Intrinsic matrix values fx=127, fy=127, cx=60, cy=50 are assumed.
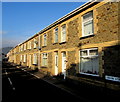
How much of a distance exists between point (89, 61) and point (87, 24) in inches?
106

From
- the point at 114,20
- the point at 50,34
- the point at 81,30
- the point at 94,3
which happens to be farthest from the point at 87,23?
the point at 50,34

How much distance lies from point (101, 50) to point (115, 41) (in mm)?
1066

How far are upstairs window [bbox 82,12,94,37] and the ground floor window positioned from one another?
1305mm

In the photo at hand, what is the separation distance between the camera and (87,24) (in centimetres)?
927

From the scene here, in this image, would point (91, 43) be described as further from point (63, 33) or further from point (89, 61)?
point (63, 33)

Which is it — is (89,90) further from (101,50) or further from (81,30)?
(81,30)

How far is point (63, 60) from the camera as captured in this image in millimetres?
12414

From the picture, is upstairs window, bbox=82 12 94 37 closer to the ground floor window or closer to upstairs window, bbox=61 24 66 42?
the ground floor window

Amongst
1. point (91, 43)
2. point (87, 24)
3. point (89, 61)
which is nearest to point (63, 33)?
point (87, 24)

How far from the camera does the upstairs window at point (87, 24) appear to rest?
893 cm

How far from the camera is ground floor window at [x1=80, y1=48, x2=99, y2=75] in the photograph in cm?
828

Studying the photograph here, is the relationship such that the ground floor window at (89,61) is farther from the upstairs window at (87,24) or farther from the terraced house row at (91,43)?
the upstairs window at (87,24)

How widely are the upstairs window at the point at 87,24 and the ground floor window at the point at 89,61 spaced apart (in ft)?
4.28

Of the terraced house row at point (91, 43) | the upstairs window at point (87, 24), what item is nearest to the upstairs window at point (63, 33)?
the terraced house row at point (91, 43)
